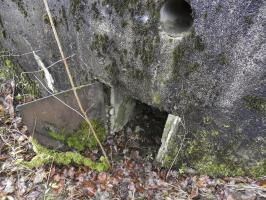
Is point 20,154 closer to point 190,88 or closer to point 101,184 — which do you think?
point 101,184

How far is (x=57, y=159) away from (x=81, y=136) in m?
0.45

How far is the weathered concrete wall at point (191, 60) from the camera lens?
84.4 inches

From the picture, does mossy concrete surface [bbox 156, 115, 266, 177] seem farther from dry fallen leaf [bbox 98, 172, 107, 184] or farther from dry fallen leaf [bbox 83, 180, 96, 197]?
dry fallen leaf [bbox 83, 180, 96, 197]

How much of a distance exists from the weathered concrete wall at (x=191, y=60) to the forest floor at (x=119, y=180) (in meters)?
0.31

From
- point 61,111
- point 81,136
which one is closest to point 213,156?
point 81,136

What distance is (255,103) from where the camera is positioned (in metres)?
2.40

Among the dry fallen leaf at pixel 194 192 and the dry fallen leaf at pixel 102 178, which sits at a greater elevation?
the dry fallen leaf at pixel 194 192

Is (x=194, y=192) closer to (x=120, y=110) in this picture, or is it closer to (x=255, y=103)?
(x=255, y=103)

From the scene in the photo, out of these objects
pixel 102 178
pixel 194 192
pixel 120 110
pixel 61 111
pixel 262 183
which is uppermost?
pixel 120 110

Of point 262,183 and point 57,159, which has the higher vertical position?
point 262,183

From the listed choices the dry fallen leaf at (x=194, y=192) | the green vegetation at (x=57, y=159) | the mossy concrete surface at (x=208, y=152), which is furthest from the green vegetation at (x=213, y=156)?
the green vegetation at (x=57, y=159)

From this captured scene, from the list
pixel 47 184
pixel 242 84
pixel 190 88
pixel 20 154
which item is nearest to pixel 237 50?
pixel 242 84

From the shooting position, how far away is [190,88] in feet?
8.68

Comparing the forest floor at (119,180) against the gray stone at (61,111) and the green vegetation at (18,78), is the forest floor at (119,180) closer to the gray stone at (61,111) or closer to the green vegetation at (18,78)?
the gray stone at (61,111)
